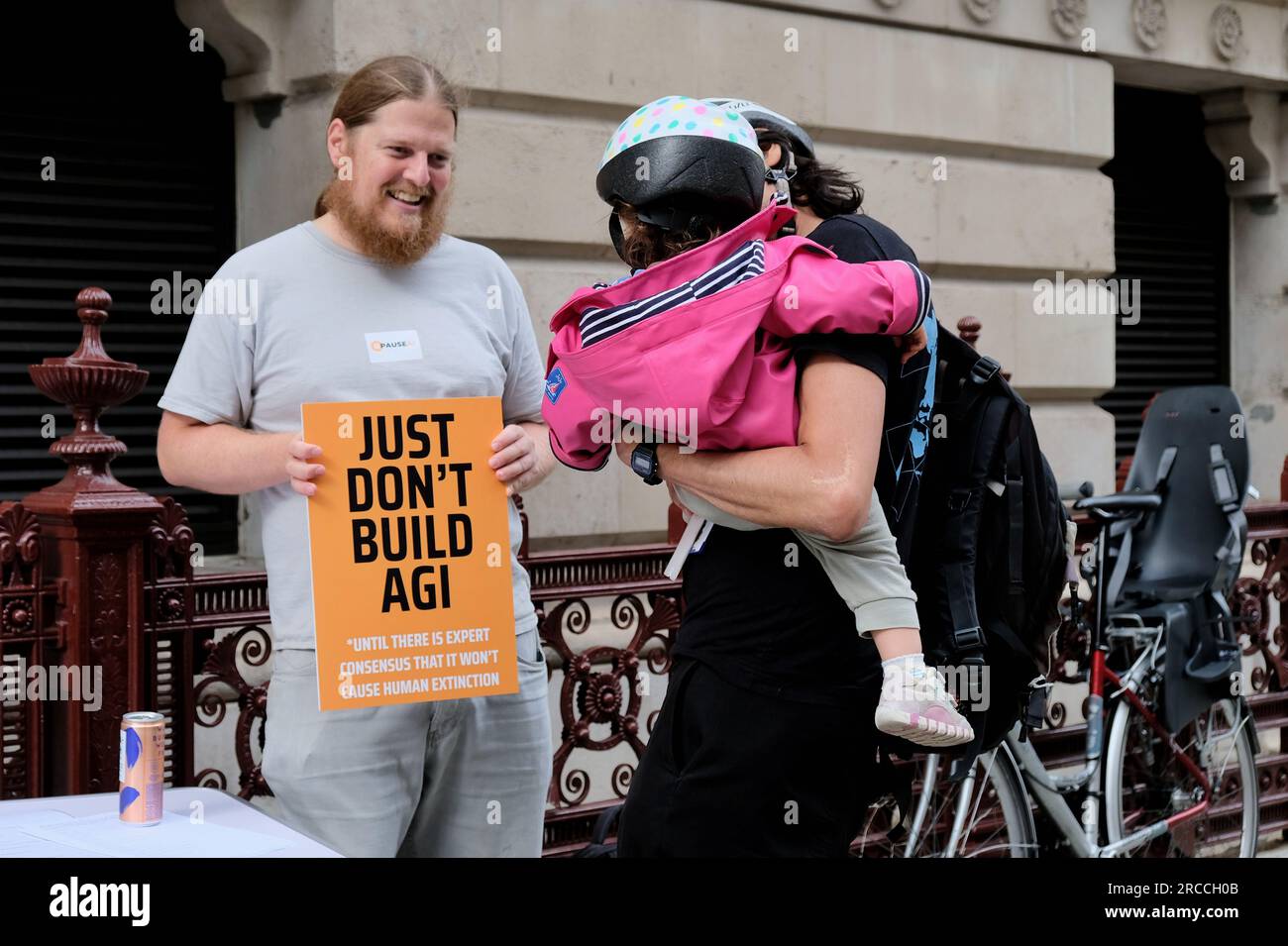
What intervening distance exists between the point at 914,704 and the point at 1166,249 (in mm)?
8706

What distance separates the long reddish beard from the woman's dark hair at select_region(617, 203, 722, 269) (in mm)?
812

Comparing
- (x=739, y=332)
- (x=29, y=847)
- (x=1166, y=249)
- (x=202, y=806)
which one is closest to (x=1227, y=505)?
(x=739, y=332)

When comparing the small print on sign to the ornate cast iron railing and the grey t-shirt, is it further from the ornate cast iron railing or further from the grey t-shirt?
the ornate cast iron railing

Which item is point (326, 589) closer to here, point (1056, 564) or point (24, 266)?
point (1056, 564)

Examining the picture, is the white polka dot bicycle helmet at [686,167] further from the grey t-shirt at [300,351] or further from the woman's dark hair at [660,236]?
the grey t-shirt at [300,351]

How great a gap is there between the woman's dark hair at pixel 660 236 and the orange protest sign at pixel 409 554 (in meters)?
0.75

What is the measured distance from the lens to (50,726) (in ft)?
13.2

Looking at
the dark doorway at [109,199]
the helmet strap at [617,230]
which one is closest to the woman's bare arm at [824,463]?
the helmet strap at [617,230]

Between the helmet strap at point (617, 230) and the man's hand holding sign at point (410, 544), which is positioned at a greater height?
the helmet strap at point (617, 230)

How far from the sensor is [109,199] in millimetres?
6215

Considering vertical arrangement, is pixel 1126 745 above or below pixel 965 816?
above

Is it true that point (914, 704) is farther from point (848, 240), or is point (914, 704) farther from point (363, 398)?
point (363, 398)

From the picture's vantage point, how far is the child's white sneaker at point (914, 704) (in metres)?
2.48
